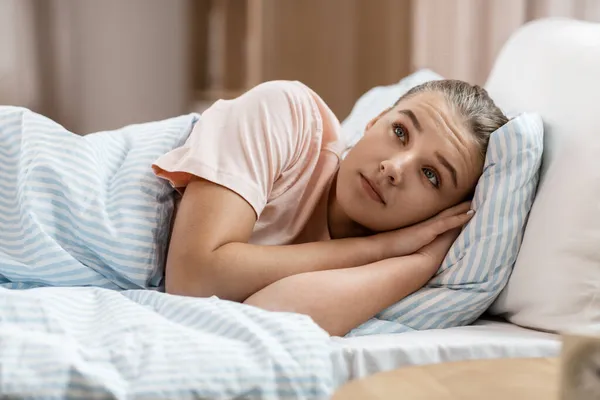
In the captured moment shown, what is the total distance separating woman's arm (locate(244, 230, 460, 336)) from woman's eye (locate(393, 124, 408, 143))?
190 millimetres

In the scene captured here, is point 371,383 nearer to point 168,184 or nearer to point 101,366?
point 101,366

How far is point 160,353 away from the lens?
817 mm

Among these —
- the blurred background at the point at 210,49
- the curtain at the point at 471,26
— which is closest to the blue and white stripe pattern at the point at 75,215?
the curtain at the point at 471,26

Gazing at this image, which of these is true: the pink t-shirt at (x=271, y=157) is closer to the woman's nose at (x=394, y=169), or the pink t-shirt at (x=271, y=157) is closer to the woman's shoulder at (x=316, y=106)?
the woman's shoulder at (x=316, y=106)

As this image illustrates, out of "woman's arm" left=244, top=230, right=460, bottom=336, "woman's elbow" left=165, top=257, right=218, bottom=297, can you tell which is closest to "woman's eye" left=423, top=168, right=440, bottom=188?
"woman's arm" left=244, top=230, right=460, bottom=336

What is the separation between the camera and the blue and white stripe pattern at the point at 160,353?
2.50 feet

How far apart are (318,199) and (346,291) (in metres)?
0.27

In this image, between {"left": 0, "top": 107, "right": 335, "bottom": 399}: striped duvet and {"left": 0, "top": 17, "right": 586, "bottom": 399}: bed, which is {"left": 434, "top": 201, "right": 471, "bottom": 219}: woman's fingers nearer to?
{"left": 0, "top": 17, "right": 586, "bottom": 399}: bed

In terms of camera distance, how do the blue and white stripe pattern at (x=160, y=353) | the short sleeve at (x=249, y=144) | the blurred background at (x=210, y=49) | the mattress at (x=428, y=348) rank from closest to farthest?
the blue and white stripe pattern at (x=160, y=353) → the mattress at (x=428, y=348) → the short sleeve at (x=249, y=144) → the blurred background at (x=210, y=49)

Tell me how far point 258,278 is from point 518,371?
494 millimetres

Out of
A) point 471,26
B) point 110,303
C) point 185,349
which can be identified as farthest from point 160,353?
point 471,26

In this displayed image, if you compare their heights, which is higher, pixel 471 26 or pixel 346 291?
pixel 471 26

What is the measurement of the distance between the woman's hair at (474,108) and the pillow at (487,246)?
→ 38 mm

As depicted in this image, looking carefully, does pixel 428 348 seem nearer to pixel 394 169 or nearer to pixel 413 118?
pixel 394 169
